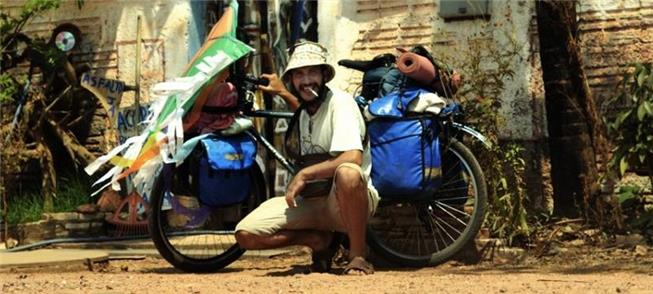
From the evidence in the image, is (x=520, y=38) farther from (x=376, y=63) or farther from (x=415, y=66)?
(x=415, y=66)

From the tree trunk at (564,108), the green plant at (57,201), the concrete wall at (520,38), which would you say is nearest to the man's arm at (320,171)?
the concrete wall at (520,38)

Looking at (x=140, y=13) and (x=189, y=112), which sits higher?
(x=140, y=13)

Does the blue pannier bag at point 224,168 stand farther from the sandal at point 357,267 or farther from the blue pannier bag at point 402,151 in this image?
the sandal at point 357,267

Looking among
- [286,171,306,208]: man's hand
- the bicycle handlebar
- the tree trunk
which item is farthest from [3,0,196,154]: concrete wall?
[286,171,306,208]: man's hand

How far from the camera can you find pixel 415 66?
5902 mm

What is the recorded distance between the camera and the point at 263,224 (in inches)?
218

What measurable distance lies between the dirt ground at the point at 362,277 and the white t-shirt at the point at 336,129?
690 millimetres

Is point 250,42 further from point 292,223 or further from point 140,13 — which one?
point 292,223

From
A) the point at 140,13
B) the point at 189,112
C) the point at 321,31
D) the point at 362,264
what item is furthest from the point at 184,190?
the point at 140,13

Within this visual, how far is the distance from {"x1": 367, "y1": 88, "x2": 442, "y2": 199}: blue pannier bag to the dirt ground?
0.51m

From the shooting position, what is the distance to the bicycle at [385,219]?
5.91 meters

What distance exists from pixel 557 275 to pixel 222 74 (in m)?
2.26

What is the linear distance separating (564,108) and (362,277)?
3.28 m

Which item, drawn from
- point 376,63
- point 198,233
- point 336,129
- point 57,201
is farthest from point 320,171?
point 57,201
